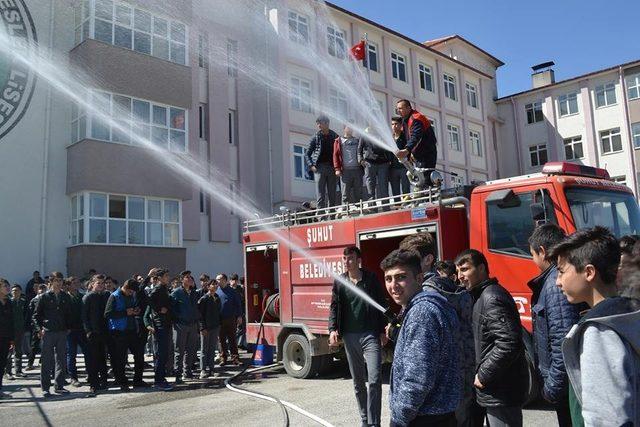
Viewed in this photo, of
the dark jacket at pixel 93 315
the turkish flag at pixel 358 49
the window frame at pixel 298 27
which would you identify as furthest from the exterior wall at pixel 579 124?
the dark jacket at pixel 93 315

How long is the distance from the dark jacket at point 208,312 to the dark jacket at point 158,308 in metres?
1.36

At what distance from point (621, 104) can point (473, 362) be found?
33550 millimetres

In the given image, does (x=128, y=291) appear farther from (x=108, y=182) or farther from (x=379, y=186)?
(x=108, y=182)

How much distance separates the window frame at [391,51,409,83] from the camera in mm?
29562

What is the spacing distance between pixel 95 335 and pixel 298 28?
17.6 m

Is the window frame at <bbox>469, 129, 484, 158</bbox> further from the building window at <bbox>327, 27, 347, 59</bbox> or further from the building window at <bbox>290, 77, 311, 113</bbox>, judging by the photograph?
the building window at <bbox>290, 77, 311, 113</bbox>

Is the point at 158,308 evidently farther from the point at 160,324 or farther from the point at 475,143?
the point at 475,143

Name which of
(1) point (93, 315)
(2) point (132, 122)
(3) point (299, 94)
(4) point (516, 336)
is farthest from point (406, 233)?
(3) point (299, 94)

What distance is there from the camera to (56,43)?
18.9 m

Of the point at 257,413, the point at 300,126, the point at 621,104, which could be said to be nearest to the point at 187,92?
the point at 300,126

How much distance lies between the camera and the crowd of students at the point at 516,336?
75.0 inches

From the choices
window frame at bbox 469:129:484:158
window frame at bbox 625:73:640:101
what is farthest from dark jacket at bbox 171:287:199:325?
window frame at bbox 625:73:640:101

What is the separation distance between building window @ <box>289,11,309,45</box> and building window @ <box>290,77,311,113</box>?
1846 millimetres

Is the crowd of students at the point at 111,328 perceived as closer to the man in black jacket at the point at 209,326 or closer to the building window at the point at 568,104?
the man in black jacket at the point at 209,326
